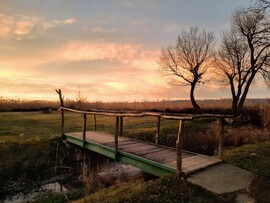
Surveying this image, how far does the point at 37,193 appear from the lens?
1110 cm

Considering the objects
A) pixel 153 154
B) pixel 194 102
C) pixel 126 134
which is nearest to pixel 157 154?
pixel 153 154

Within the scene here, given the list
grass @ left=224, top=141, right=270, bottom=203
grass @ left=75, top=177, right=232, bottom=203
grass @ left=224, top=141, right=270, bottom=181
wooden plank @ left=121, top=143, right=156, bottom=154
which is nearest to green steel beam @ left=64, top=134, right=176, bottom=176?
wooden plank @ left=121, top=143, right=156, bottom=154

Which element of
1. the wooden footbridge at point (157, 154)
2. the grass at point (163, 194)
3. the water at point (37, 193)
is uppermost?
the wooden footbridge at point (157, 154)

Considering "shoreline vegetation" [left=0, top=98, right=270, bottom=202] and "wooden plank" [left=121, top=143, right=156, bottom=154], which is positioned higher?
"wooden plank" [left=121, top=143, right=156, bottom=154]

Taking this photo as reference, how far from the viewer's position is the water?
34.7ft

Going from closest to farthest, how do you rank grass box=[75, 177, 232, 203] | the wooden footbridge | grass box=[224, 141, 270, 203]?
grass box=[75, 177, 232, 203] < grass box=[224, 141, 270, 203] < the wooden footbridge

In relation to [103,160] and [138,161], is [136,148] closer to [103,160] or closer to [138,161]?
[138,161]

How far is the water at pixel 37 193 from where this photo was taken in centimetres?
1059

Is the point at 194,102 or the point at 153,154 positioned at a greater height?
the point at 194,102

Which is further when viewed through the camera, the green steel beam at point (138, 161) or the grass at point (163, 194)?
the green steel beam at point (138, 161)

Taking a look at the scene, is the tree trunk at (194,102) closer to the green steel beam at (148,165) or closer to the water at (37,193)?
the green steel beam at (148,165)

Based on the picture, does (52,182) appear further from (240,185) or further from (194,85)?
(194,85)

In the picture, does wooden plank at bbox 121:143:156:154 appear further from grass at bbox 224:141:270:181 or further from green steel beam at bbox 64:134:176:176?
grass at bbox 224:141:270:181

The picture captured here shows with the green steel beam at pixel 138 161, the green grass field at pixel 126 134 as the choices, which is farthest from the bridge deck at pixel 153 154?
the green grass field at pixel 126 134
